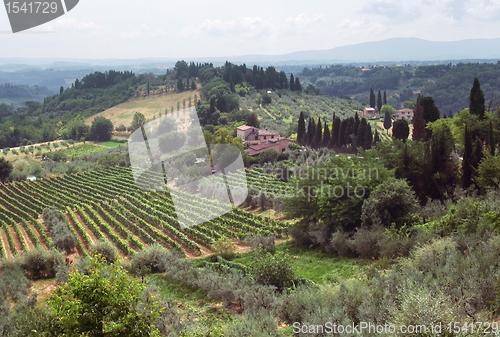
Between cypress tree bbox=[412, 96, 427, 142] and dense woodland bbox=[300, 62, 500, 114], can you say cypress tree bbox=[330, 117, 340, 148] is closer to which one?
cypress tree bbox=[412, 96, 427, 142]

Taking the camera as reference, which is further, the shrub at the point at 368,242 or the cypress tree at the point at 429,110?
the cypress tree at the point at 429,110

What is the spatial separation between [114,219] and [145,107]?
7346 centimetres

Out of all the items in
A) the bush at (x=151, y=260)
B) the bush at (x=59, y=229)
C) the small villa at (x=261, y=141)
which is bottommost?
the bush at (x=59, y=229)

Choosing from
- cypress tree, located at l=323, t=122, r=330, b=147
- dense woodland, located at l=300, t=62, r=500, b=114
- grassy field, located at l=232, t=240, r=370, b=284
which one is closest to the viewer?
grassy field, located at l=232, t=240, r=370, b=284

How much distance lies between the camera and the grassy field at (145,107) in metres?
91.2

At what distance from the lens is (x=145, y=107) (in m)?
97.3

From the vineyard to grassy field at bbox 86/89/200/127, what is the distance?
172 ft

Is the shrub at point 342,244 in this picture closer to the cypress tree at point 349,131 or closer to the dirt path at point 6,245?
the dirt path at point 6,245

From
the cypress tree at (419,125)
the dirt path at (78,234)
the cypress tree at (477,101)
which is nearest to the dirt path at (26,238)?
the dirt path at (78,234)

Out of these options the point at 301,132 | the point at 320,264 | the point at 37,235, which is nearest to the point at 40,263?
the point at 37,235

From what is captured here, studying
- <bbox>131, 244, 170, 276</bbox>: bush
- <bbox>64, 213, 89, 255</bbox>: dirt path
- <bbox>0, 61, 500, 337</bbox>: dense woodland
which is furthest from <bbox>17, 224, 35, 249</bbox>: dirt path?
<bbox>131, 244, 170, 276</bbox>: bush

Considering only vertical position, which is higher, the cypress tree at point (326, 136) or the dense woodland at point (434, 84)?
the dense woodland at point (434, 84)

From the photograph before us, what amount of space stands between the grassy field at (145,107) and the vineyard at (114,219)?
172ft

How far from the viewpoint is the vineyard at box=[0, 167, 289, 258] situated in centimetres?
2295
